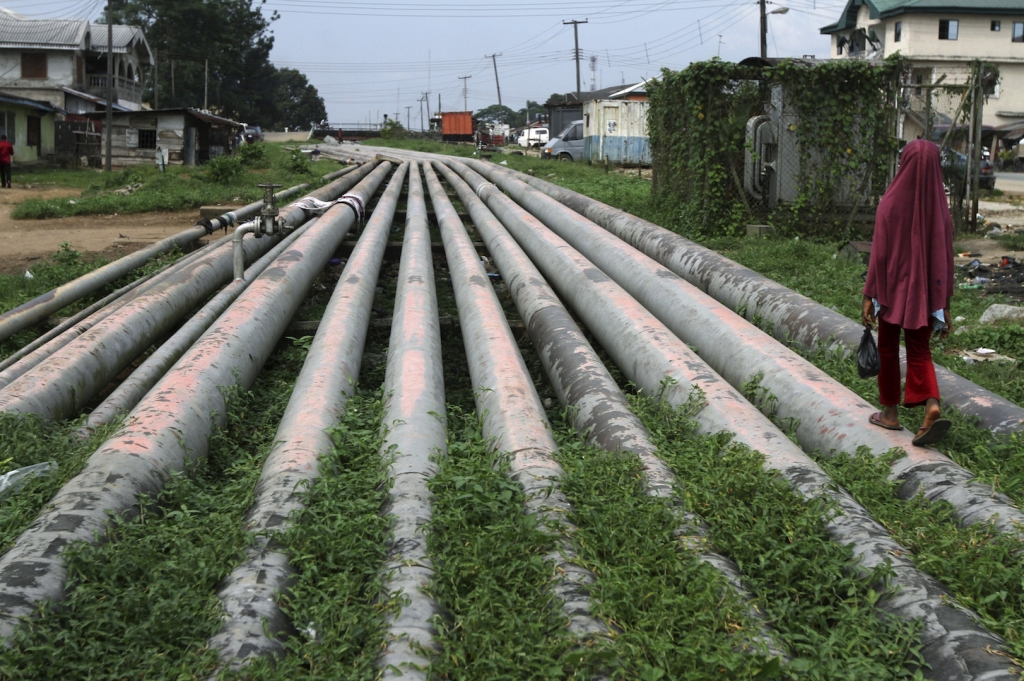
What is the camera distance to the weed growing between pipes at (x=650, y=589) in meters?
2.35

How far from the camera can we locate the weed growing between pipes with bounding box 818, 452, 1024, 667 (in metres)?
2.62

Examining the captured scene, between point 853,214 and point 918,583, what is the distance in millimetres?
8480

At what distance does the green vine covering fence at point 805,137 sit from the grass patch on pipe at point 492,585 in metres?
7.82

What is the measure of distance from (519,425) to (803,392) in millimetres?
1312

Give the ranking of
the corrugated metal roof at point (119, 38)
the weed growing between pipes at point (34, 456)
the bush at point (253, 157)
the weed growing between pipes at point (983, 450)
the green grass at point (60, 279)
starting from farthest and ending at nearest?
the corrugated metal roof at point (119, 38)
the bush at point (253, 157)
the green grass at point (60, 279)
the weed growing between pipes at point (983, 450)
the weed growing between pipes at point (34, 456)

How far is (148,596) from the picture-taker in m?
2.55

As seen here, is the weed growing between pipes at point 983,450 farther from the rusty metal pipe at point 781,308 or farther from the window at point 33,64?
the window at point 33,64

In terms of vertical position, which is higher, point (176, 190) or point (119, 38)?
point (119, 38)

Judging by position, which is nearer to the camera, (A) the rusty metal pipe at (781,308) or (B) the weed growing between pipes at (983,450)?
(B) the weed growing between pipes at (983,450)

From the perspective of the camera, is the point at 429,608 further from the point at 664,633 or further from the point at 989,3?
the point at 989,3

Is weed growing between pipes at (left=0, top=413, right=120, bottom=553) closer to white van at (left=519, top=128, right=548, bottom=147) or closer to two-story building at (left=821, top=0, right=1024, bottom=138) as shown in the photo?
white van at (left=519, top=128, right=548, bottom=147)

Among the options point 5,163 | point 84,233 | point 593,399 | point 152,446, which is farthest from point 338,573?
point 5,163

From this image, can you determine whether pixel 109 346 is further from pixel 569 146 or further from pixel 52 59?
pixel 52 59

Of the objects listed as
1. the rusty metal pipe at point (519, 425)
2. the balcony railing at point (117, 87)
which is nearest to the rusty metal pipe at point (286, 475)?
the rusty metal pipe at point (519, 425)
